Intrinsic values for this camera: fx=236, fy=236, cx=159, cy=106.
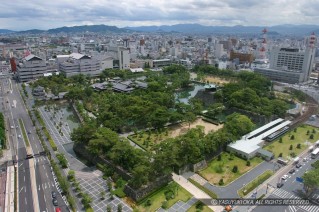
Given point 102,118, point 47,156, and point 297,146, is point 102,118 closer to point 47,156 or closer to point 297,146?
point 47,156

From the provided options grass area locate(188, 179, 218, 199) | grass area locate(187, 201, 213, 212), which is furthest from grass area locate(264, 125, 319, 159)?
grass area locate(187, 201, 213, 212)

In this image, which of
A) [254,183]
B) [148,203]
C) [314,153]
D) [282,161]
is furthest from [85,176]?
[314,153]

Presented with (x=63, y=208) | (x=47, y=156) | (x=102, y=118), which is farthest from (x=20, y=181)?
(x=102, y=118)

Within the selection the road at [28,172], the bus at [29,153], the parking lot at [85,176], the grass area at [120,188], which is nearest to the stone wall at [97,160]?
the grass area at [120,188]

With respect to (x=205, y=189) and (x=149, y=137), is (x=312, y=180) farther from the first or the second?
(x=149, y=137)

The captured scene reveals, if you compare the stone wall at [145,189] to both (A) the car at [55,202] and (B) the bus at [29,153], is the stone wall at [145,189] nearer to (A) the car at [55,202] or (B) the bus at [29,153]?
(A) the car at [55,202]

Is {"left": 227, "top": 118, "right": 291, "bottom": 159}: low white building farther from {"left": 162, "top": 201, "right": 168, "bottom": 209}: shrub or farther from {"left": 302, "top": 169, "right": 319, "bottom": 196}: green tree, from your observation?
{"left": 162, "top": 201, "right": 168, "bottom": 209}: shrub
